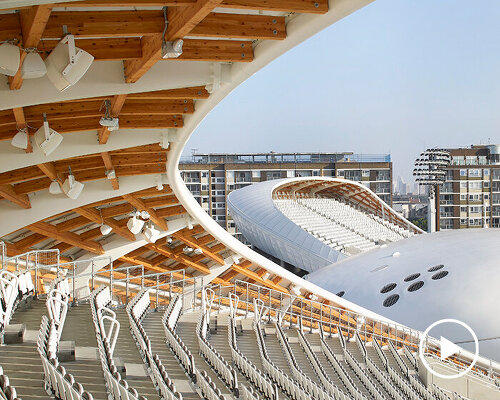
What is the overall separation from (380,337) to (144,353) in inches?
520

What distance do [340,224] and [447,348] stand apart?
1046 inches

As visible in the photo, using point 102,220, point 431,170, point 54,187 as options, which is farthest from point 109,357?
point 431,170

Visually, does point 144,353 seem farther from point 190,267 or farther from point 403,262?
point 403,262

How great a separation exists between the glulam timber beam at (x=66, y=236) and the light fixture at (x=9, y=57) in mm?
10747

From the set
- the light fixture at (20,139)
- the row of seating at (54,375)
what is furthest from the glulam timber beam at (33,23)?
the row of seating at (54,375)

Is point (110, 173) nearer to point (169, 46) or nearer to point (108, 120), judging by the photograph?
point (108, 120)

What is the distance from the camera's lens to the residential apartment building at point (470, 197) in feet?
240

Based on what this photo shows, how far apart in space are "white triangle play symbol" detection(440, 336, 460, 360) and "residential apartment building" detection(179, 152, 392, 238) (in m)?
41.5

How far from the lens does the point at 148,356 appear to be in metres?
8.76

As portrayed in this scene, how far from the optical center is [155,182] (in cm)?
1404

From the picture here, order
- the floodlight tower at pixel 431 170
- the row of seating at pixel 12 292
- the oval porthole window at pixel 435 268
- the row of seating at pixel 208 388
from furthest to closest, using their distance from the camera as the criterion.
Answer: the floodlight tower at pixel 431 170 → the oval porthole window at pixel 435 268 → the row of seating at pixel 12 292 → the row of seating at pixel 208 388

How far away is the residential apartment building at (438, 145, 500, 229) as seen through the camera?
73.2 m

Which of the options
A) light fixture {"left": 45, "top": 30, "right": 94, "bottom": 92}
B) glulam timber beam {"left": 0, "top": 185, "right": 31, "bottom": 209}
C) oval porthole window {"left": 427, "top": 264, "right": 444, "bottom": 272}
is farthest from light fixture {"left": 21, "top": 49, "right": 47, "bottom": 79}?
oval porthole window {"left": 427, "top": 264, "right": 444, "bottom": 272}

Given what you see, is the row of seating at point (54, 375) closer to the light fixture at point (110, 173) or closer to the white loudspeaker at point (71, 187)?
the white loudspeaker at point (71, 187)
